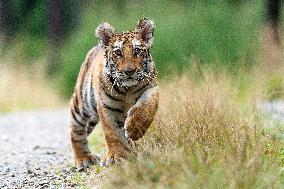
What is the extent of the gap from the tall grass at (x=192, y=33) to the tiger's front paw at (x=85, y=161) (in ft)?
22.0

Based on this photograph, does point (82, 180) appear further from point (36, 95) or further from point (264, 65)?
point (36, 95)

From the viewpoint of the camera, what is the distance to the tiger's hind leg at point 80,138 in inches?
388

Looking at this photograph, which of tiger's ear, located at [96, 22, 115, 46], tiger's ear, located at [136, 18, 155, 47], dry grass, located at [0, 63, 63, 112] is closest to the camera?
tiger's ear, located at [136, 18, 155, 47]

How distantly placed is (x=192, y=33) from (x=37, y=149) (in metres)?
8.39

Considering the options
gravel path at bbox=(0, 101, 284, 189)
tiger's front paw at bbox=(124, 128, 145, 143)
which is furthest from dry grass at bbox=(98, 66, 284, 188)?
gravel path at bbox=(0, 101, 284, 189)

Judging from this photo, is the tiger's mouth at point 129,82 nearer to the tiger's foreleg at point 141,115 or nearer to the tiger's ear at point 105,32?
the tiger's foreleg at point 141,115

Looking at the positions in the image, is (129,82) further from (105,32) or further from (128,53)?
(105,32)

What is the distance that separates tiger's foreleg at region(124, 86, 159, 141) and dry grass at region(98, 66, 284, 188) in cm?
12

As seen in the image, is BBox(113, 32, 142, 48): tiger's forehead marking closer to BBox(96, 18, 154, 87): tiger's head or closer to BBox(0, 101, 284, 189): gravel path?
BBox(96, 18, 154, 87): tiger's head

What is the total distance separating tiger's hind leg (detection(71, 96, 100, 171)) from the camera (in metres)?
9.84

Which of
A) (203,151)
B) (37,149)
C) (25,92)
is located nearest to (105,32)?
(203,151)

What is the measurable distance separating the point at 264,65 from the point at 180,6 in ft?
31.2

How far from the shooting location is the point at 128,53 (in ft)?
27.7

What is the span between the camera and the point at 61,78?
23234 mm
